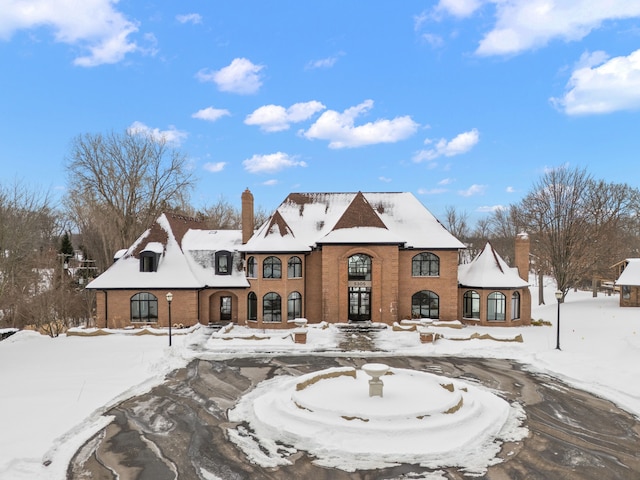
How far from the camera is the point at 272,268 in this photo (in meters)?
28.3

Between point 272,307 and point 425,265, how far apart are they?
11520 mm

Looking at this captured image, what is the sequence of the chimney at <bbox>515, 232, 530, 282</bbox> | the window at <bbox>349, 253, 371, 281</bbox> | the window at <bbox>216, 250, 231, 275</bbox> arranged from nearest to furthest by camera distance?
the window at <bbox>349, 253, 371, 281</bbox> → the chimney at <bbox>515, 232, 530, 282</bbox> → the window at <bbox>216, 250, 231, 275</bbox>

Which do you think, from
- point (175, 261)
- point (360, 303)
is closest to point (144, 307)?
point (175, 261)

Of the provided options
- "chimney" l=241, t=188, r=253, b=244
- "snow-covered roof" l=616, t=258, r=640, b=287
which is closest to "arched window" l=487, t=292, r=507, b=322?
"snow-covered roof" l=616, t=258, r=640, b=287

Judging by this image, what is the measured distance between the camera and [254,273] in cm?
2867

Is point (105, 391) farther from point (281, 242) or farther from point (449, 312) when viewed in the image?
point (449, 312)

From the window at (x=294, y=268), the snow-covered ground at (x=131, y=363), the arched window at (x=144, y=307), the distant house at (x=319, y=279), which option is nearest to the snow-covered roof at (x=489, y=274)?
the distant house at (x=319, y=279)

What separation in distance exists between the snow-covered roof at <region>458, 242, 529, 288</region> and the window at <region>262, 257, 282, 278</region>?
1344 centimetres

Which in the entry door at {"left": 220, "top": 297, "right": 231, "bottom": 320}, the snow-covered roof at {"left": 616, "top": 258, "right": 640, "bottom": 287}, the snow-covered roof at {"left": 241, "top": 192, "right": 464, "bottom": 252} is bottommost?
the entry door at {"left": 220, "top": 297, "right": 231, "bottom": 320}

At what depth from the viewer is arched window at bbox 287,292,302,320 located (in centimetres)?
2858

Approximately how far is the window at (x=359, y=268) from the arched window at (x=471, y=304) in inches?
294

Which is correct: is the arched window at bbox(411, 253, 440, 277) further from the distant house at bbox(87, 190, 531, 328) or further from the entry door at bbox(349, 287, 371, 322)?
the entry door at bbox(349, 287, 371, 322)

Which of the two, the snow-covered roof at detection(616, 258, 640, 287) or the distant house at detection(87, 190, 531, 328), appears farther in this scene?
the snow-covered roof at detection(616, 258, 640, 287)

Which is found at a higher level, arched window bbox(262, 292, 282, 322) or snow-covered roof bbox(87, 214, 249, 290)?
snow-covered roof bbox(87, 214, 249, 290)
